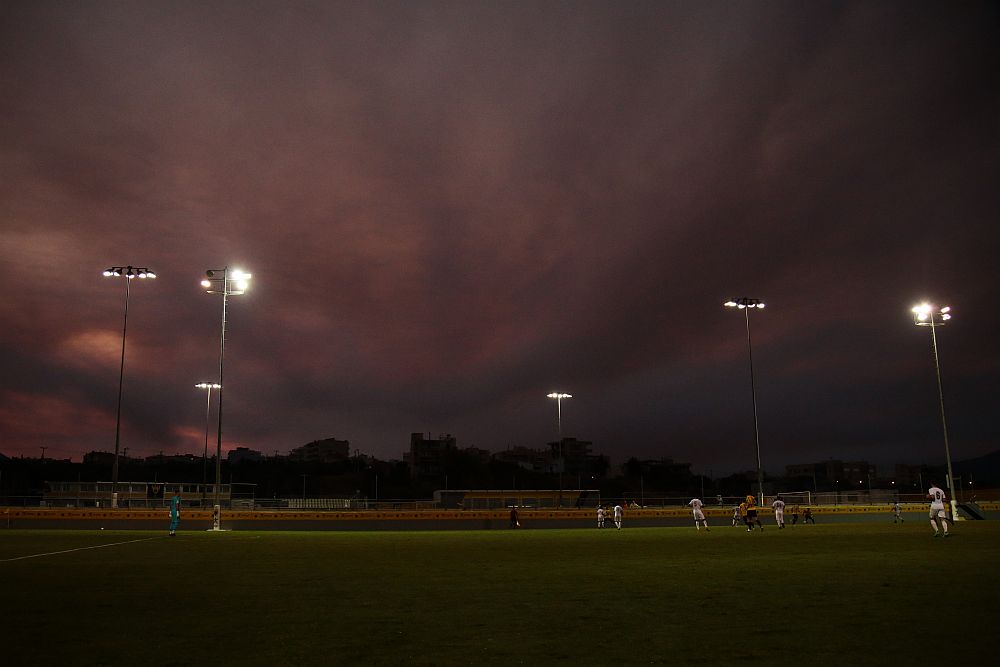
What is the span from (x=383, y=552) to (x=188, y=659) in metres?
14.6

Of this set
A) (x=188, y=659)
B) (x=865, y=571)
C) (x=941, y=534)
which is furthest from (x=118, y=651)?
(x=941, y=534)

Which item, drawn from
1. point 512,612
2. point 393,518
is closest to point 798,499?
point 393,518

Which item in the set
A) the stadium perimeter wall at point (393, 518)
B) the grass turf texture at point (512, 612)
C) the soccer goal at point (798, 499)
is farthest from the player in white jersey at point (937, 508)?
the soccer goal at point (798, 499)

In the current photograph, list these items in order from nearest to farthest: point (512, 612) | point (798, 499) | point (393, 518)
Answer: point (512, 612), point (393, 518), point (798, 499)

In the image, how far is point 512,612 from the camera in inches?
356

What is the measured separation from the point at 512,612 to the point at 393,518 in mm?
43919

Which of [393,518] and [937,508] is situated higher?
[937,508]

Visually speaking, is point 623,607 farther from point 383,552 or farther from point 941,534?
point 941,534

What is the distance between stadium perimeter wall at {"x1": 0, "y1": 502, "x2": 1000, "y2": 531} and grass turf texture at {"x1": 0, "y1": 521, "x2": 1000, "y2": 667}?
3017 centimetres

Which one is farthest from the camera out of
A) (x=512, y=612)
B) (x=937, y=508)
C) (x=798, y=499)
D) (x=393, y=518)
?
(x=798, y=499)

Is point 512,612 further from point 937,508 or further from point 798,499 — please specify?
point 798,499

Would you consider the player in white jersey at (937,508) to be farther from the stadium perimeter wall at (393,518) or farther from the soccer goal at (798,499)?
the soccer goal at (798,499)

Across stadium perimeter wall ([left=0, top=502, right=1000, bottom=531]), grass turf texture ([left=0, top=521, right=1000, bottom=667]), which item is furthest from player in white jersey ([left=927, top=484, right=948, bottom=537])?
stadium perimeter wall ([left=0, top=502, right=1000, bottom=531])

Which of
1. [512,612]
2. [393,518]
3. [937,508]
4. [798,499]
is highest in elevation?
[937,508]
